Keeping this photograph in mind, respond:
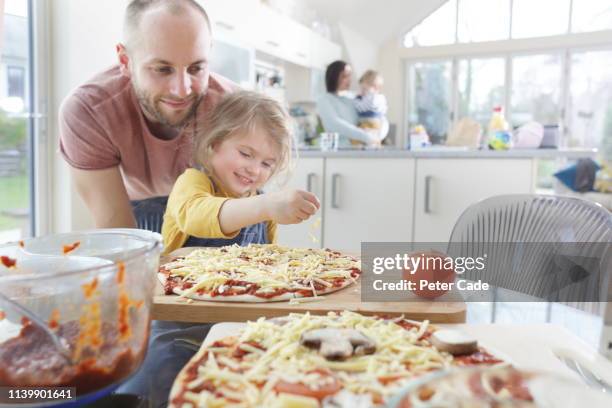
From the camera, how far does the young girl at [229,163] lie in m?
1.34

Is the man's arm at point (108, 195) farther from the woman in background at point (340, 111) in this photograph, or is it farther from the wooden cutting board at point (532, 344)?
the woman in background at point (340, 111)

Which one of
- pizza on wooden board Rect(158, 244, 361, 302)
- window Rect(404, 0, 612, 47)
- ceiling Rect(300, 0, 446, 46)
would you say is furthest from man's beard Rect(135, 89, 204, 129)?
window Rect(404, 0, 612, 47)

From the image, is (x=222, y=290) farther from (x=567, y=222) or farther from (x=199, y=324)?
(x=567, y=222)

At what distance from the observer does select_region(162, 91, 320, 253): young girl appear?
4.39 feet

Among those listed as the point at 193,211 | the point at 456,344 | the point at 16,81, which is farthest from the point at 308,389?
the point at 16,81

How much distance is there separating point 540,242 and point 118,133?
1.23 meters

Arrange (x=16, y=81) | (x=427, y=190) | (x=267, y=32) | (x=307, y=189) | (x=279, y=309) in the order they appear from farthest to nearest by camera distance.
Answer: (x=267, y=32)
(x=307, y=189)
(x=427, y=190)
(x=16, y=81)
(x=279, y=309)

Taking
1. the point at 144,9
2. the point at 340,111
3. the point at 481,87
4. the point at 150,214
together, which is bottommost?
the point at 150,214

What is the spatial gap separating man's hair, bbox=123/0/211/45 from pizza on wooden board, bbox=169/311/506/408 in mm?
948

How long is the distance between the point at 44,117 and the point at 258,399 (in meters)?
2.85

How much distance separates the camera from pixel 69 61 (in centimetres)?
286

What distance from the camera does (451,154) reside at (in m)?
2.92

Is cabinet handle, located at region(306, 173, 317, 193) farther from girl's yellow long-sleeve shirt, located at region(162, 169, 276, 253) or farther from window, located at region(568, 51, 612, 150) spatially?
window, located at region(568, 51, 612, 150)

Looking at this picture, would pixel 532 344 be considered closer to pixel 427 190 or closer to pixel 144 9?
pixel 144 9
